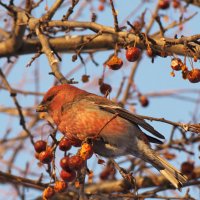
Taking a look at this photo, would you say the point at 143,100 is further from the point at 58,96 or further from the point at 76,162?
the point at 76,162

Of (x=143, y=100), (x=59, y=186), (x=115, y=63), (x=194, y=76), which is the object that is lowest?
(x=59, y=186)

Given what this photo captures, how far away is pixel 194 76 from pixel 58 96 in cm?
103

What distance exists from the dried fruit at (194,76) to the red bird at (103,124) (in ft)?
1.72

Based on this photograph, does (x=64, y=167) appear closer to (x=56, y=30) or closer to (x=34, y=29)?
(x=34, y=29)

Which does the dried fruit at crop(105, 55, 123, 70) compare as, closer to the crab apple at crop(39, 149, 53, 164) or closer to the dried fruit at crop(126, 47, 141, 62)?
the dried fruit at crop(126, 47, 141, 62)

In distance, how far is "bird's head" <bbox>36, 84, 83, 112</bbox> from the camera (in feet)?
12.5

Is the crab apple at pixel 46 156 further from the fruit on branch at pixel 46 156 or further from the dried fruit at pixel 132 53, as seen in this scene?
the dried fruit at pixel 132 53

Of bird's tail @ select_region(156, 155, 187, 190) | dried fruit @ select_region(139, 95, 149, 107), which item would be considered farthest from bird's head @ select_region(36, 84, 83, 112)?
dried fruit @ select_region(139, 95, 149, 107)

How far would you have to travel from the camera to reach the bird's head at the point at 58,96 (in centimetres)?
382

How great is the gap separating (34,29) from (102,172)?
1892 millimetres

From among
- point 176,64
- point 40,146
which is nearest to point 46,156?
point 40,146

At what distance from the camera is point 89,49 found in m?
4.77

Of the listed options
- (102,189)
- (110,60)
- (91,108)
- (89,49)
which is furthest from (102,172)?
(110,60)

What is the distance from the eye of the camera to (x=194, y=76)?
10.7 feet
